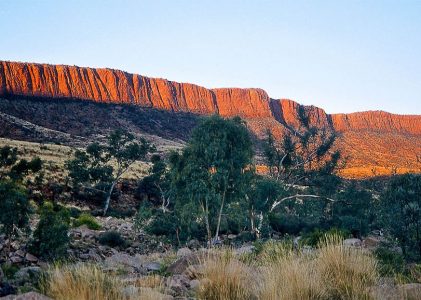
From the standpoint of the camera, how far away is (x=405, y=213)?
13.8m

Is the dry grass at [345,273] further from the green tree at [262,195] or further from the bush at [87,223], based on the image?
the bush at [87,223]

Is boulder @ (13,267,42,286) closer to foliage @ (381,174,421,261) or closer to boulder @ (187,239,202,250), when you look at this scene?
foliage @ (381,174,421,261)

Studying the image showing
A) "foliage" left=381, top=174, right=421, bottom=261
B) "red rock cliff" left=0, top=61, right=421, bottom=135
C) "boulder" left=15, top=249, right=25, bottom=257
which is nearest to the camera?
"foliage" left=381, top=174, right=421, bottom=261

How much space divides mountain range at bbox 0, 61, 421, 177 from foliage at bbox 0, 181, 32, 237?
213 ft

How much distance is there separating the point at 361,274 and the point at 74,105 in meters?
114

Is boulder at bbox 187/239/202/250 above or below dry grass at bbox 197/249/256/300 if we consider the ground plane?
below

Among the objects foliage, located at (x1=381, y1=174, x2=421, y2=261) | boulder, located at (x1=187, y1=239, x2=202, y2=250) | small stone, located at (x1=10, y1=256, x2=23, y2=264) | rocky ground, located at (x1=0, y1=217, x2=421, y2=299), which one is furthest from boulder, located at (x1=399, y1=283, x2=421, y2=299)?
boulder, located at (x1=187, y1=239, x2=202, y2=250)

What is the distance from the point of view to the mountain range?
9919 cm

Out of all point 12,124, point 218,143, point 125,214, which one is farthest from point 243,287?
point 12,124

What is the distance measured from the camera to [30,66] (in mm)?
140875

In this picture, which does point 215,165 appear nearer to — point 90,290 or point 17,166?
point 90,290

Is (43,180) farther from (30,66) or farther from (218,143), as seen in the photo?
(30,66)

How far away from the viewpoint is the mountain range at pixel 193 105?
99.2m

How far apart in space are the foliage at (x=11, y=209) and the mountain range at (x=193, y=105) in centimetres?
6486
